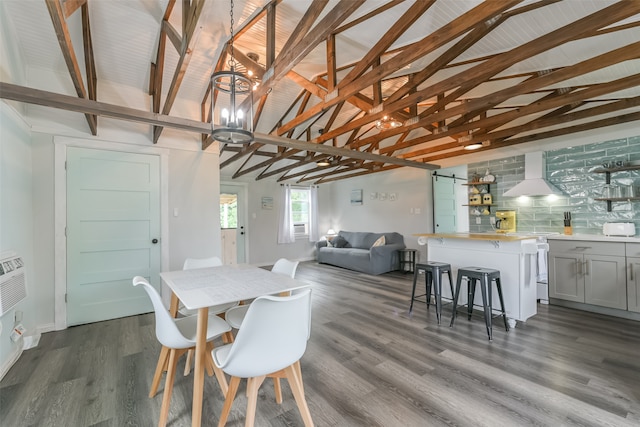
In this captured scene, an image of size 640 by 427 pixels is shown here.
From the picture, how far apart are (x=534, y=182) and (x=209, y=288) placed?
4843mm

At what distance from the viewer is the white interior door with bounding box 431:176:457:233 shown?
6.19 meters

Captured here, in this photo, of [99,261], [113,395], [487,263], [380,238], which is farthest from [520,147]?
[99,261]

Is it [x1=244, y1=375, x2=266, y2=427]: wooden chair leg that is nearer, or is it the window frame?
[x1=244, y1=375, x2=266, y2=427]: wooden chair leg

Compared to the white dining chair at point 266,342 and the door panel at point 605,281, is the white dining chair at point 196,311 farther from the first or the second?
the door panel at point 605,281

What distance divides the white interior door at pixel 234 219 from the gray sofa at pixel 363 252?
6.83 ft

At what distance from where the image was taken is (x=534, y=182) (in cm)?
428

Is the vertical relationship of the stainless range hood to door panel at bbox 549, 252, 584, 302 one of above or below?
above

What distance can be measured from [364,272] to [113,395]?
15.9 ft

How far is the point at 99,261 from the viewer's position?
3432 millimetres

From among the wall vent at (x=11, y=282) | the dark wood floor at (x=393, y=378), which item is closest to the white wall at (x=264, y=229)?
the dark wood floor at (x=393, y=378)

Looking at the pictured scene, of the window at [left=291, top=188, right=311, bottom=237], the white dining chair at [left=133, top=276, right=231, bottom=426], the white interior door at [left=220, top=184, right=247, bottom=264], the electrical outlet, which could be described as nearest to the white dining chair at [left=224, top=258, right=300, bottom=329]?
the white dining chair at [left=133, top=276, right=231, bottom=426]

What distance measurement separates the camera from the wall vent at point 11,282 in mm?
2135

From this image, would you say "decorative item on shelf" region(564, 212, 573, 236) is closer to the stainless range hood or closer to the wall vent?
the stainless range hood

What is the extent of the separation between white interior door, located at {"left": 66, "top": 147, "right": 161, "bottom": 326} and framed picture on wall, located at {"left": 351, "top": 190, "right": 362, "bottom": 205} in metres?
5.09
